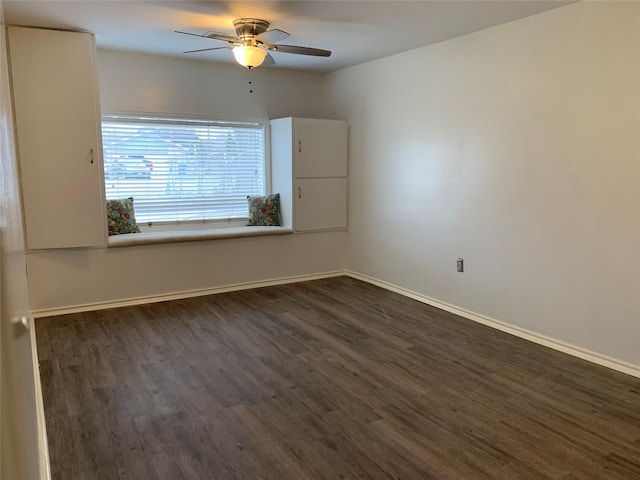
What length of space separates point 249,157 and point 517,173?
300cm

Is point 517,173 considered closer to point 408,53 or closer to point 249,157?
point 408,53

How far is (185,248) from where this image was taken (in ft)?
15.7

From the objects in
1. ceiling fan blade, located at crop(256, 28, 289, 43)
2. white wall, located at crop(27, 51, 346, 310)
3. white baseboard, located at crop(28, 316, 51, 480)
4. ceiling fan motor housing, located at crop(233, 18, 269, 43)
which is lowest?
white baseboard, located at crop(28, 316, 51, 480)

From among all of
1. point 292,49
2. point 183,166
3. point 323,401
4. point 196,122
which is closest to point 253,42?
point 292,49

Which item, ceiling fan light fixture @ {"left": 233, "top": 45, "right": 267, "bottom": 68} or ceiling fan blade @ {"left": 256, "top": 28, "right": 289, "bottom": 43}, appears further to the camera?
ceiling fan light fixture @ {"left": 233, "top": 45, "right": 267, "bottom": 68}

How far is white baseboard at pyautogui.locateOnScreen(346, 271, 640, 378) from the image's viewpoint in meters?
3.17

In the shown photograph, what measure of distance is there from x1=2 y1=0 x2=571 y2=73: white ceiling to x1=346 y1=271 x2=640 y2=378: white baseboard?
7.50 ft

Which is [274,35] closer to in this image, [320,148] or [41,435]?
[320,148]

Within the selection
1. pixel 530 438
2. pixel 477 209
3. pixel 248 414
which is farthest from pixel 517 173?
pixel 248 414

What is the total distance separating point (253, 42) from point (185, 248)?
2.12 meters

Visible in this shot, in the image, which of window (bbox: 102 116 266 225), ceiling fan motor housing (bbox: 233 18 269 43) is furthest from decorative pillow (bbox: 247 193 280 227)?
ceiling fan motor housing (bbox: 233 18 269 43)

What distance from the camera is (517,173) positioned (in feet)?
12.1

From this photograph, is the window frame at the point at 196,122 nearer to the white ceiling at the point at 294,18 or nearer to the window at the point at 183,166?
the window at the point at 183,166

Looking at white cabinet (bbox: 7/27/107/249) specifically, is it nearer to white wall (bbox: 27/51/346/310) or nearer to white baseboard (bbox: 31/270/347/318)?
white wall (bbox: 27/51/346/310)
